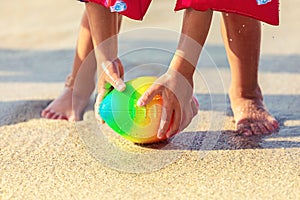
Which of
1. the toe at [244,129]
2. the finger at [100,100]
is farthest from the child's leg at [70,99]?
the toe at [244,129]

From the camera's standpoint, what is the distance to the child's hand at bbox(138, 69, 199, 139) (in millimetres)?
2162

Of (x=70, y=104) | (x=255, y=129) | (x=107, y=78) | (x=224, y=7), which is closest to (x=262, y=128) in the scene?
(x=255, y=129)

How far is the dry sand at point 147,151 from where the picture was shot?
200cm

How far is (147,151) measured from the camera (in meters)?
2.30

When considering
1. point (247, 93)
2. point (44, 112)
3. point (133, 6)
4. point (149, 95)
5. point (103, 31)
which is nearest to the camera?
point (149, 95)

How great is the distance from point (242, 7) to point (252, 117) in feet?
1.77

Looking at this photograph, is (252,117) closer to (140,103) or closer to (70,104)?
(140,103)

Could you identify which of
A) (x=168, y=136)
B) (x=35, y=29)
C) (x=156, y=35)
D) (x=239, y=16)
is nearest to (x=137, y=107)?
(x=168, y=136)

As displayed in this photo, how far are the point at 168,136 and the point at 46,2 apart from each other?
2877 mm

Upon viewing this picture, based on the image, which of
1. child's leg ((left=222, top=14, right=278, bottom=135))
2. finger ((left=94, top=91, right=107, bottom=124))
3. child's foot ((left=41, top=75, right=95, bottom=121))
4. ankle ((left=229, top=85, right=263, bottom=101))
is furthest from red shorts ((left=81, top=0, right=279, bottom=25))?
child's foot ((left=41, top=75, right=95, bottom=121))

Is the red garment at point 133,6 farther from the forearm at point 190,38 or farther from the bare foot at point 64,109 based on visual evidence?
the bare foot at point 64,109

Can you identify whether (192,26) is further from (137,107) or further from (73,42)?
(73,42)

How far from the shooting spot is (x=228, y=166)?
7.04 feet

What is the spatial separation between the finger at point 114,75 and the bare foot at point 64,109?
0.44m
